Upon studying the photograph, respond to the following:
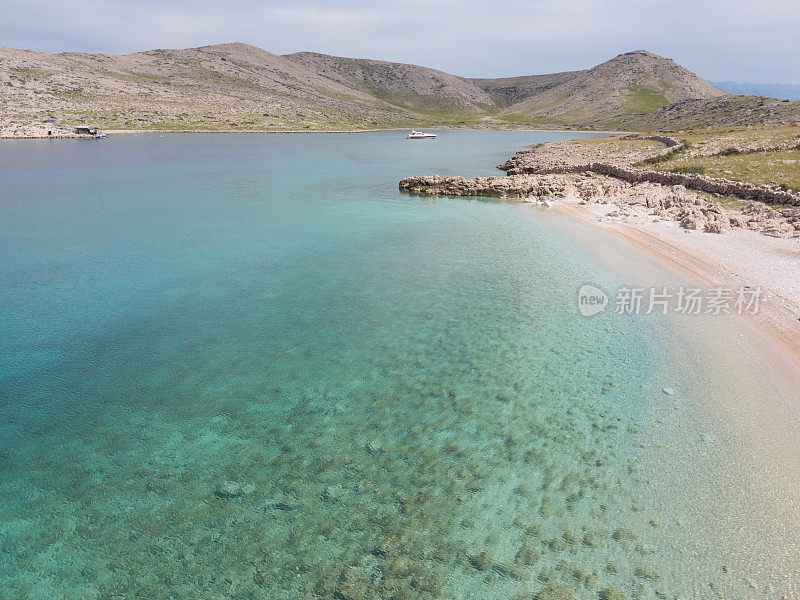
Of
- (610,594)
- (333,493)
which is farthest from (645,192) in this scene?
(333,493)

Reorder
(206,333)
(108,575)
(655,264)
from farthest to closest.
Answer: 1. (655,264)
2. (206,333)
3. (108,575)

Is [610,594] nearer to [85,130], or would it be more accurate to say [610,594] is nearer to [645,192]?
[645,192]

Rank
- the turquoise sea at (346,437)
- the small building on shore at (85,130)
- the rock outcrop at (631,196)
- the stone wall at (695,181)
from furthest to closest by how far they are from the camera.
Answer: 1. the small building on shore at (85,130)
2. the stone wall at (695,181)
3. the rock outcrop at (631,196)
4. the turquoise sea at (346,437)

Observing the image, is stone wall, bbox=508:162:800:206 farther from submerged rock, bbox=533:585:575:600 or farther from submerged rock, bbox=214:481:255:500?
submerged rock, bbox=214:481:255:500

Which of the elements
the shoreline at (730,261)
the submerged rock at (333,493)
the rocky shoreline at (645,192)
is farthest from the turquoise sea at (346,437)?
the rocky shoreline at (645,192)

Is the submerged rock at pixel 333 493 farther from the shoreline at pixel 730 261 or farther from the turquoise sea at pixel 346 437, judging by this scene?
the shoreline at pixel 730 261

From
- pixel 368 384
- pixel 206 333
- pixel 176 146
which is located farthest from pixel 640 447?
pixel 176 146

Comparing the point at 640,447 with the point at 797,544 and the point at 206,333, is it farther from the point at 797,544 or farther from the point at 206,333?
the point at 206,333

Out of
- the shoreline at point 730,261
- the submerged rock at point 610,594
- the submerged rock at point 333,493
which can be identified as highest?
the shoreline at point 730,261
